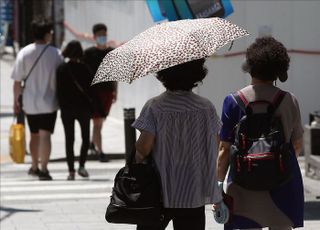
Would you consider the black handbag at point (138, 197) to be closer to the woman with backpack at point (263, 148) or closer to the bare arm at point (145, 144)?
the bare arm at point (145, 144)

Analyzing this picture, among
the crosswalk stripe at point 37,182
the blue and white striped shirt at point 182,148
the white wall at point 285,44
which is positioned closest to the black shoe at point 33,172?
the crosswalk stripe at point 37,182

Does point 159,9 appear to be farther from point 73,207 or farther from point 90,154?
point 73,207

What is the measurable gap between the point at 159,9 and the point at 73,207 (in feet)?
12.9

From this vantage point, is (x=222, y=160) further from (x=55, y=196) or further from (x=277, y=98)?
(x=55, y=196)

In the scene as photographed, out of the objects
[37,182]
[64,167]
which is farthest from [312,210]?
[64,167]

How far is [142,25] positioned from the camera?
16562 mm

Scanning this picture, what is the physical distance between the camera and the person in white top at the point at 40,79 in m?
12.2

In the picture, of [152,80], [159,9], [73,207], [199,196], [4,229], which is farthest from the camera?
[152,80]

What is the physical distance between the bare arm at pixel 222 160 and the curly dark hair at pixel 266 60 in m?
0.43

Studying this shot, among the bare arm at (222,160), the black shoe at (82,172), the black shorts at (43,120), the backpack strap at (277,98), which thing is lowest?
the black shoe at (82,172)

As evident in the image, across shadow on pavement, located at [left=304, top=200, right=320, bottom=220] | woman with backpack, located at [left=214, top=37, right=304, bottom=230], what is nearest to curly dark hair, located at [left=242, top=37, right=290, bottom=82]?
woman with backpack, located at [left=214, top=37, right=304, bottom=230]

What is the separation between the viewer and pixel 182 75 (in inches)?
224

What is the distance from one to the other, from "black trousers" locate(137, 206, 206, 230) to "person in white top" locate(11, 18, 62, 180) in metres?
6.65

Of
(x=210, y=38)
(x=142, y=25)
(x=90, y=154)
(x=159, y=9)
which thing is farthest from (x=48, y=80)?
(x=210, y=38)
